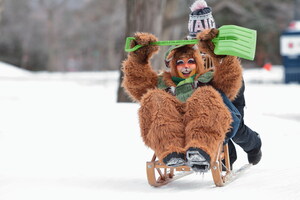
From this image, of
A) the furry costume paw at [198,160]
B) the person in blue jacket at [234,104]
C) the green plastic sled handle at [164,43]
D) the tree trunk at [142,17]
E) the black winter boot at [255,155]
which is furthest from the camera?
the tree trunk at [142,17]

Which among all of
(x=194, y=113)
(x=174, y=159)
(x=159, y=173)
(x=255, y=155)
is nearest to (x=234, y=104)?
(x=255, y=155)

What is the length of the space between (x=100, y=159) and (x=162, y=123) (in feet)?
6.03

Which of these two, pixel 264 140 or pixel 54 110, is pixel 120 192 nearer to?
pixel 264 140

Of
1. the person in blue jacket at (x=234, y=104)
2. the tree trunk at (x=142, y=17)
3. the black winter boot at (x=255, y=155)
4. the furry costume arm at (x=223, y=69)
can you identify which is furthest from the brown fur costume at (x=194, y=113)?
the tree trunk at (x=142, y=17)

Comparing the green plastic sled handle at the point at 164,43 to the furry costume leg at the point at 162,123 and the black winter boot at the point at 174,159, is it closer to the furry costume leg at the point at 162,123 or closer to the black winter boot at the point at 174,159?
the furry costume leg at the point at 162,123

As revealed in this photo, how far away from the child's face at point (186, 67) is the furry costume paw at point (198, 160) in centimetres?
78

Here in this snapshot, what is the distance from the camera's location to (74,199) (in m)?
4.72

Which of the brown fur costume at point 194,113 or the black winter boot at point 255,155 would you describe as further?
the black winter boot at point 255,155

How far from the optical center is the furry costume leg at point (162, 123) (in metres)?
4.95

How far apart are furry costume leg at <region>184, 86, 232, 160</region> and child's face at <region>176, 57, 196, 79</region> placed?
12.9 inches

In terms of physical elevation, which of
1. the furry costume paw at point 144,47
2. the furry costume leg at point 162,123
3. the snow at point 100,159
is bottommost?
the snow at point 100,159

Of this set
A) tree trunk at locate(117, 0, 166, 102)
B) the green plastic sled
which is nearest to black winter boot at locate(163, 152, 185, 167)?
the green plastic sled

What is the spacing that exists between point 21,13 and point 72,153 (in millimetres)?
39166

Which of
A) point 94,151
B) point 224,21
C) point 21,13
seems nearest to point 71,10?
point 21,13
